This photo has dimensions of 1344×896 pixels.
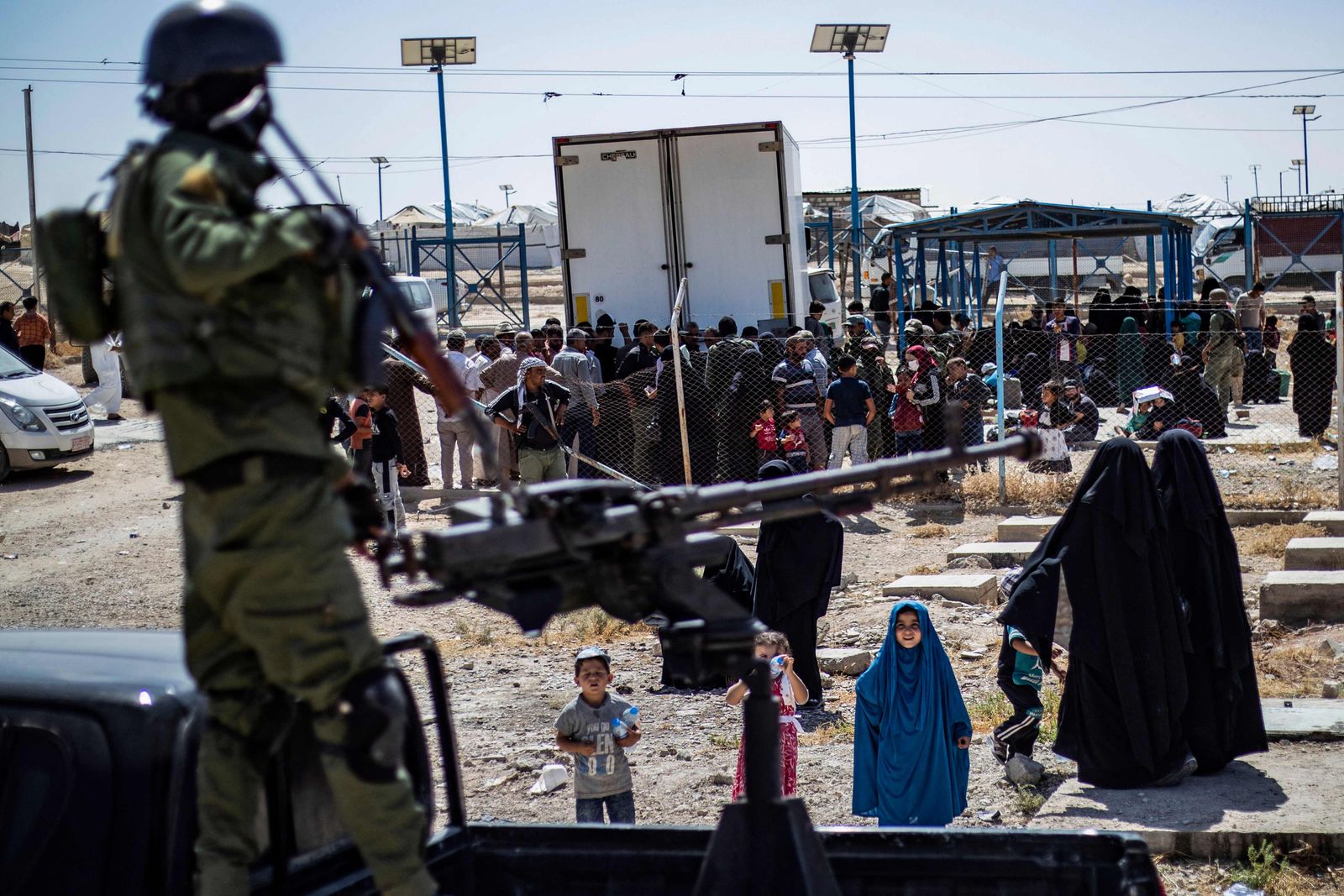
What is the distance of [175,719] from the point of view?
2633mm

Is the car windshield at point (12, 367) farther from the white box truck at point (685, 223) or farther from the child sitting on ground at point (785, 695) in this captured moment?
the child sitting on ground at point (785, 695)

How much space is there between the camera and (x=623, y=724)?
5941 mm

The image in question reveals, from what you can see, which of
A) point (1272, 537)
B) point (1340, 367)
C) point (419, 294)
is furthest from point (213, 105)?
point (419, 294)

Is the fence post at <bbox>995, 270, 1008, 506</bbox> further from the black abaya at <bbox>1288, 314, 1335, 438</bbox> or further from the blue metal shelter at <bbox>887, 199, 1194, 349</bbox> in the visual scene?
the blue metal shelter at <bbox>887, 199, 1194, 349</bbox>

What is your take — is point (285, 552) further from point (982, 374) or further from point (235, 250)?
point (982, 374)

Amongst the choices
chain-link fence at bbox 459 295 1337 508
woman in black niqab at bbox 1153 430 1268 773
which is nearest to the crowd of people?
woman in black niqab at bbox 1153 430 1268 773

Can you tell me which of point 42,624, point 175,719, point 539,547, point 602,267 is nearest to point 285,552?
point 539,547

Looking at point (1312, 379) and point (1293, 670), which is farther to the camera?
point (1312, 379)

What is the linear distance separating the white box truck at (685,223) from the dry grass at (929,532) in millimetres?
3670

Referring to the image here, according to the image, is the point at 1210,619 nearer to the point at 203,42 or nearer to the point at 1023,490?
the point at 203,42

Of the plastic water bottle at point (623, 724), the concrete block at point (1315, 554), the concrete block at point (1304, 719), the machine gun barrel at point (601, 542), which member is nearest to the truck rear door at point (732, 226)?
the concrete block at point (1315, 554)

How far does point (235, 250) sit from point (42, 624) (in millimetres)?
9594

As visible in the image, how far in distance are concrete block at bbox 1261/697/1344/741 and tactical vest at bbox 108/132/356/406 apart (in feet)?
20.1

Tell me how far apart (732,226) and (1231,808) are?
1067 centimetres
